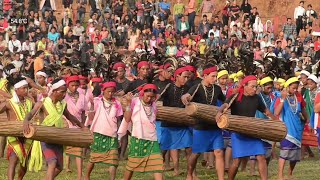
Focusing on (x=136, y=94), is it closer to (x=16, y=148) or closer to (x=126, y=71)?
(x=16, y=148)

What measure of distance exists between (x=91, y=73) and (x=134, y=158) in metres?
6.17

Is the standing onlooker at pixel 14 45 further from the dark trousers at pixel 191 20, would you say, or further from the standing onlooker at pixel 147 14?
the dark trousers at pixel 191 20

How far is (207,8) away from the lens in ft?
115

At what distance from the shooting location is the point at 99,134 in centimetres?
1402

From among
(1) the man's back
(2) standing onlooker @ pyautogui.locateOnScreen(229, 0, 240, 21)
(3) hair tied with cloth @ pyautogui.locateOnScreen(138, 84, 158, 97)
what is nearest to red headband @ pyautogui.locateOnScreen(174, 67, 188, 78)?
(3) hair tied with cloth @ pyautogui.locateOnScreen(138, 84, 158, 97)

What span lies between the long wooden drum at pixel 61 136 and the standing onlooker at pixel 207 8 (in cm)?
2200

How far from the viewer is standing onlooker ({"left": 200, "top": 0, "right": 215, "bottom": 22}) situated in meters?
34.8

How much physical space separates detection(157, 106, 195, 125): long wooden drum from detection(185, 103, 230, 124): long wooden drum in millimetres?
869

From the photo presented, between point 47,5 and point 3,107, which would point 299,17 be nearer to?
point 47,5

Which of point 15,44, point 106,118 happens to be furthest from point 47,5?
point 106,118

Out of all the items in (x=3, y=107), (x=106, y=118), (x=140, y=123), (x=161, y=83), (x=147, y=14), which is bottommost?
(x=147, y=14)

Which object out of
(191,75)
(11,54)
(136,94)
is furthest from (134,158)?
(11,54)

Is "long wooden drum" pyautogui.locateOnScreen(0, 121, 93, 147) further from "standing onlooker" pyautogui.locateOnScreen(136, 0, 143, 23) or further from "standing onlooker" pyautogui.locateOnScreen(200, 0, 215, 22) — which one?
"standing onlooker" pyautogui.locateOnScreen(200, 0, 215, 22)

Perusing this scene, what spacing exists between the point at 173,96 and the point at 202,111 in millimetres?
1457
